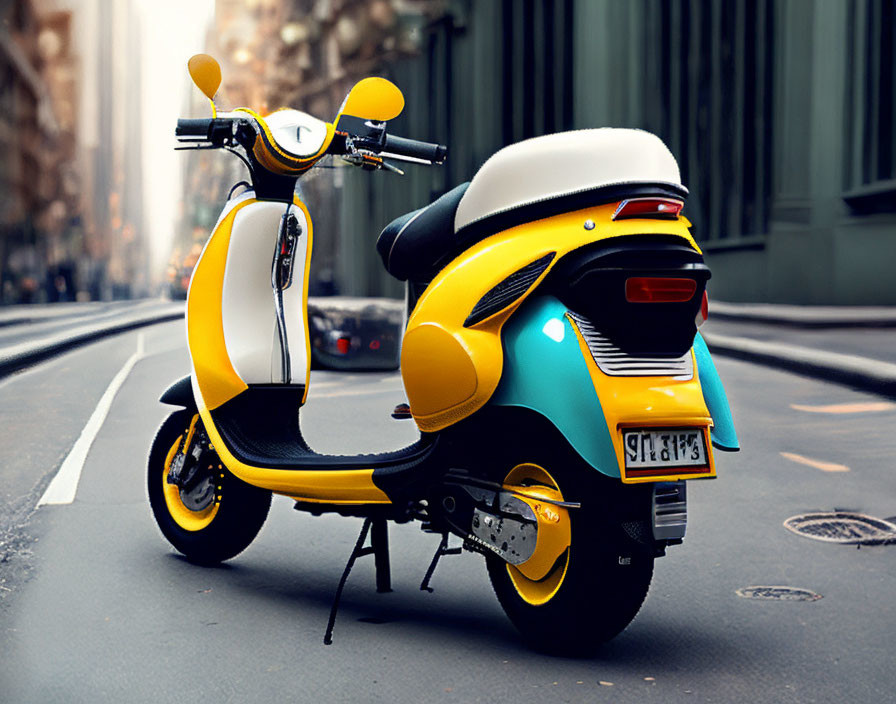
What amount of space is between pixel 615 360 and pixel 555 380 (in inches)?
7.3

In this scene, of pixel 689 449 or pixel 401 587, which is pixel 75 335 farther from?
pixel 689 449

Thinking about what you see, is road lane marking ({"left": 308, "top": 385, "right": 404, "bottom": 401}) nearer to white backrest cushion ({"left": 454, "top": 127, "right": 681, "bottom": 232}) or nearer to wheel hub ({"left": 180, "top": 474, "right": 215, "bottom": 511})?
wheel hub ({"left": 180, "top": 474, "right": 215, "bottom": 511})

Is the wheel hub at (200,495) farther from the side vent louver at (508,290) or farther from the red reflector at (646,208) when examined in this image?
the red reflector at (646,208)

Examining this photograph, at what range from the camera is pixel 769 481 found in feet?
23.2

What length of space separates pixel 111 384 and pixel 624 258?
1048cm

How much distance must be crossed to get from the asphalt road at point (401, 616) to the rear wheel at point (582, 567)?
4.5 inches

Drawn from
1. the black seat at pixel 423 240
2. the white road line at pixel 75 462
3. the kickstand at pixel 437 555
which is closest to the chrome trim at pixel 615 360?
the black seat at pixel 423 240

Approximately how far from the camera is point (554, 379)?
3.58m

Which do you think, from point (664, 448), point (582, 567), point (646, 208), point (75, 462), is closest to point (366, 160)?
A: point (646, 208)

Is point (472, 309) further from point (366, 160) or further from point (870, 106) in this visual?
point (870, 106)

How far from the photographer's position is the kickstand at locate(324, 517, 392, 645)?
4.04 metres

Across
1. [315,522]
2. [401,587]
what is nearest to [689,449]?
[401,587]

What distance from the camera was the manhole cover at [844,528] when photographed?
5.62 m

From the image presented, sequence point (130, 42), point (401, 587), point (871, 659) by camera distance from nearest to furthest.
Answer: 1. point (871, 659)
2. point (401, 587)
3. point (130, 42)
